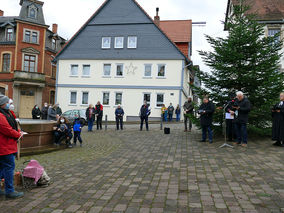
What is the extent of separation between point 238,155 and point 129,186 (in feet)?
13.4

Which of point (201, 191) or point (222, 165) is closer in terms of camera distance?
point (201, 191)

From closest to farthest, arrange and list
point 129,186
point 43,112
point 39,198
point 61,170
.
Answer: point 39,198
point 129,186
point 61,170
point 43,112

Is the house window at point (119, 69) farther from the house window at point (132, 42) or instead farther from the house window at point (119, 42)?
the house window at point (132, 42)

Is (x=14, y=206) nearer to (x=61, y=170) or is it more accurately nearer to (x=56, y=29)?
(x=61, y=170)

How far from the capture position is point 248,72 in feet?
35.5

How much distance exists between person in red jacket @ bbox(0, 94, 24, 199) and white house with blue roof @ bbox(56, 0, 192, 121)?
2626 centimetres

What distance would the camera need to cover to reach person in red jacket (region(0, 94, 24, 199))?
464cm

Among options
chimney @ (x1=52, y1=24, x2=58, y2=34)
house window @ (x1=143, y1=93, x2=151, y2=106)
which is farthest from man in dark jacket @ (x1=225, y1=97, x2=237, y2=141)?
chimney @ (x1=52, y1=24, x2=58, y2=34)

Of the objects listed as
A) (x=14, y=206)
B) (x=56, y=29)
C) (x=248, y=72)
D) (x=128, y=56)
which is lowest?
(x=14, y=206)

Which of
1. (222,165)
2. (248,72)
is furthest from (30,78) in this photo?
(222,165)

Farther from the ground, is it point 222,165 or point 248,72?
point 248,72

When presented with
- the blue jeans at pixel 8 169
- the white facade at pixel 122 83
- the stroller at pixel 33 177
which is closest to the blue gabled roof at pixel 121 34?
the white facade at pixel 122 83

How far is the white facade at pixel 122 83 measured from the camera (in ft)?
102

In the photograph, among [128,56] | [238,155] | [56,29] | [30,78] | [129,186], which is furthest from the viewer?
[56,29]
